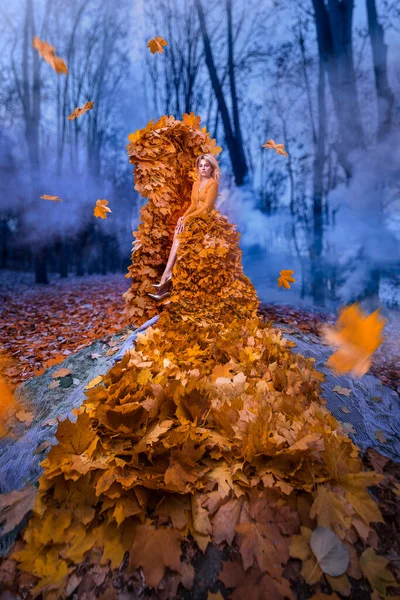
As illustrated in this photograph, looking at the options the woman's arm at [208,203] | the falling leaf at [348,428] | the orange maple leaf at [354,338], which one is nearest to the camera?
the falling leaf at [348,428]

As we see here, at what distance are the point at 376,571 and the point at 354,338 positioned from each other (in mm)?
3392

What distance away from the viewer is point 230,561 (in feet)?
3.19

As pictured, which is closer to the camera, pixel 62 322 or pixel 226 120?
pixel 62 322

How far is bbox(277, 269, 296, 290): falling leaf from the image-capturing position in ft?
15.6

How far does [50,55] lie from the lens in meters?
4.88

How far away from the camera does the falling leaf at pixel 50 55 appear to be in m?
4.68

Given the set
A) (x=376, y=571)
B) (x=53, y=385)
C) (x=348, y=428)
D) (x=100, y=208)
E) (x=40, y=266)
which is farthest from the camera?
(x=100, y=208)

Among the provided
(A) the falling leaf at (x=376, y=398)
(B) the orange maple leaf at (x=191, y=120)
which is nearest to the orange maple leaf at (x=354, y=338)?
(A) the falling leaf at (x=376, y=398)

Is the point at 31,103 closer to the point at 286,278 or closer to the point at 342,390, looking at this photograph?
the point at 286,278

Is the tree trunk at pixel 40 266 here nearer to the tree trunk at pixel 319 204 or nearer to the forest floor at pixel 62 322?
the forest floor at pixel 62 322

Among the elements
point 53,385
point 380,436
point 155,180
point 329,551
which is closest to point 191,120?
point 155,180

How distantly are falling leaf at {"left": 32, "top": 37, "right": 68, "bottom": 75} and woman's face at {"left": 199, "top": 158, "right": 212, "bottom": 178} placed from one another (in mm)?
4017

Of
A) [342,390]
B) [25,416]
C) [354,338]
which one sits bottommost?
[25,416]

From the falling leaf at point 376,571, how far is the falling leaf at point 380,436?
114 cm
